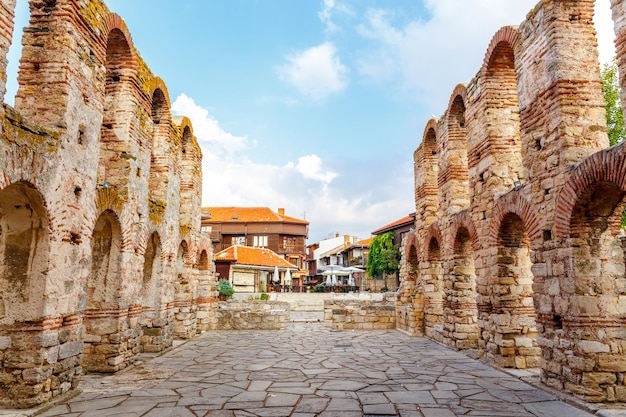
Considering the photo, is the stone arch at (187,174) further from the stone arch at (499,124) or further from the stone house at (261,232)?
the stone house at (261,232)

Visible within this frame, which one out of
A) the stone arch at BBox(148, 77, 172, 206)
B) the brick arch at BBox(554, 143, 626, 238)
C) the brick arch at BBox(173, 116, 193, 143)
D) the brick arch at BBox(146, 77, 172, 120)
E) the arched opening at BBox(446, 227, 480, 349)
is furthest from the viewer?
the brick arch at BBox(173, 116, 193, 143)

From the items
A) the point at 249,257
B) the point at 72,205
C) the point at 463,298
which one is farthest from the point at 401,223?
the point at 72,205

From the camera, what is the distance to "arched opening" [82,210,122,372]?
308 inches

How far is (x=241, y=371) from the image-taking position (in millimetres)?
8008

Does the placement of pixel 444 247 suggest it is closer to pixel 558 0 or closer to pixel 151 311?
pixel 558 0

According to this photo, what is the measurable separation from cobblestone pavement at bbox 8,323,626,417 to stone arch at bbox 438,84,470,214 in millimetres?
3961

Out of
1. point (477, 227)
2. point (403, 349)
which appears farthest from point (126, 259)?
point (477, 227)

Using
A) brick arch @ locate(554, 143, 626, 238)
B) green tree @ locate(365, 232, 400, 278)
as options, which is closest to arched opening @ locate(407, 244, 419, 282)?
brick arch @ locate(554, 143, 626, 238)

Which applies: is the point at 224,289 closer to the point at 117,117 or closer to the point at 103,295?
the point at 103,295

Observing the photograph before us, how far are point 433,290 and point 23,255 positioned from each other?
10.7 meters

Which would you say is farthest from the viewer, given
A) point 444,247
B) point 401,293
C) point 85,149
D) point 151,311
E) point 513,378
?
point 401,293

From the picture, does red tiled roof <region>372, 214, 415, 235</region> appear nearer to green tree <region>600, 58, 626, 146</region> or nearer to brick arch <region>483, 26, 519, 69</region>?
green tree <region>600, 58, 626, 146</region>

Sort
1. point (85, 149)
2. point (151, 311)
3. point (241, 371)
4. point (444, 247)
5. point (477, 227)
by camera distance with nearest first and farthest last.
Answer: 1. point (85, 149)
2. point (241, 371)
3. point (477, 227)
4. point (151, 311)
5. point (444, 247)

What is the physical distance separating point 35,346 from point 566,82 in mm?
8651
